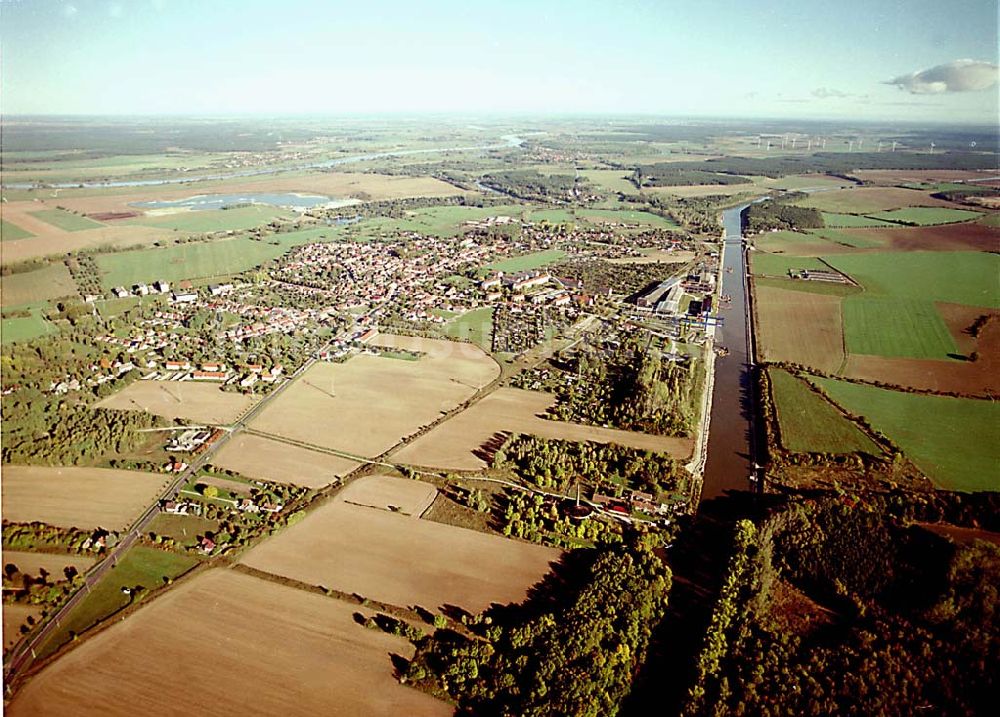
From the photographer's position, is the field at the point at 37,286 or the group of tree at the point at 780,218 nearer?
the field at the point at 37,286

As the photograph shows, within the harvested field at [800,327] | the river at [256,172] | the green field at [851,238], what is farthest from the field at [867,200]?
the river at [256,172]

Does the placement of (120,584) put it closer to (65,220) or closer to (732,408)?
(732,408)

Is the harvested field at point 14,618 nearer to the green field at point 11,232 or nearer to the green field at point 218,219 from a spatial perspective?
the green field at point 11,232

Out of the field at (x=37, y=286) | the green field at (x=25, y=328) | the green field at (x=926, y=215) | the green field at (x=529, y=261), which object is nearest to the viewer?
the green field at (x=25, y=328)

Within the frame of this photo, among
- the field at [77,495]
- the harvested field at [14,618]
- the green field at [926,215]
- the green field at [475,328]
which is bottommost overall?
the harvested field at [14,618]

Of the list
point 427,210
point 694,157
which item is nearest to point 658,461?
point 427,210

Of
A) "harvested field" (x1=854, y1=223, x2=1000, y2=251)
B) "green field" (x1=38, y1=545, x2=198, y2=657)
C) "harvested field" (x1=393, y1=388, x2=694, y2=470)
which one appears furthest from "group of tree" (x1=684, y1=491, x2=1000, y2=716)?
"harvested field" (x1=854, y1=223, x2=1000, y2=251)
